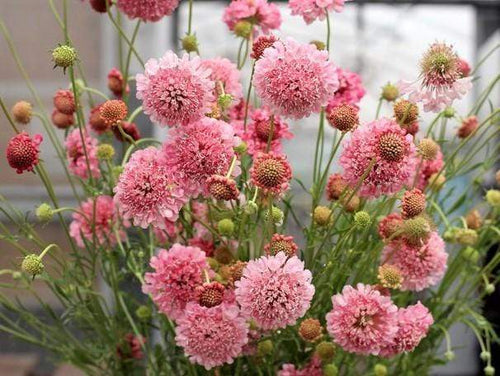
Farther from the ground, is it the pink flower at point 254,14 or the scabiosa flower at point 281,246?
the pink flower at point 254,14

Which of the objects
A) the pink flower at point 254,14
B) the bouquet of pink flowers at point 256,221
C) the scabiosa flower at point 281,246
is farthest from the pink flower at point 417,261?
the pink flower at point 254,14

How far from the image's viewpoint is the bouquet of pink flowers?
0.62 meters

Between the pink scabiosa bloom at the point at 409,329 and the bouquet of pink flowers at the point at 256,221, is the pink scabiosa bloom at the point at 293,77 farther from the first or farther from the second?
the pink scabiosa bloom at the point at 409,329

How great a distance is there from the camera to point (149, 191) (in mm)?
626

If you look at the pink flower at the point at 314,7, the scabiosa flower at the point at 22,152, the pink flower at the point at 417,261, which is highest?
the pink flower at the point at 314,7

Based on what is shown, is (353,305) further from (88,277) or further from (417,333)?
(88,277)

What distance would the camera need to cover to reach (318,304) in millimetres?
717

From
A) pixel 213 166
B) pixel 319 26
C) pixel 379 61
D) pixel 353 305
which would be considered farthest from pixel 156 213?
pixel 379 61

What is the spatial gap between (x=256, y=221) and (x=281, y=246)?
0.23ft

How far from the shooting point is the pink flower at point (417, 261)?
73 centimetres

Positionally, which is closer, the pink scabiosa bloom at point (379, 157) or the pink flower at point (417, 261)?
the pink scabiosa bloom at point (379, 157)

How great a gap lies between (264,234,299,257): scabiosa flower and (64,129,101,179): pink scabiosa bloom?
0.72 feet

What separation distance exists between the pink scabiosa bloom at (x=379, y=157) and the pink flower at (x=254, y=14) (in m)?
0.19

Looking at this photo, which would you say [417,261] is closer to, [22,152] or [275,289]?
[275,289]
